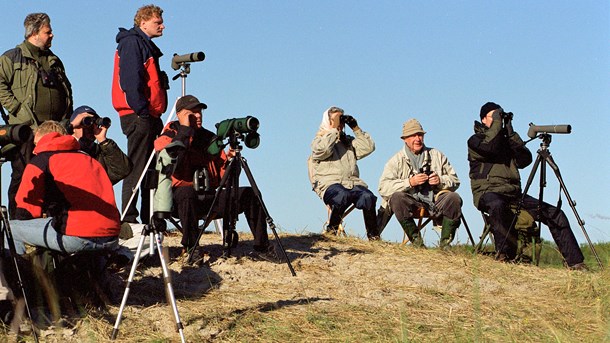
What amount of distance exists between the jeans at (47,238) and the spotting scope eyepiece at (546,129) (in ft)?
17.0

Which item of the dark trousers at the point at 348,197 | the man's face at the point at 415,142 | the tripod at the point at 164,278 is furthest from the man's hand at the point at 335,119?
the tripod at the point at 164,278

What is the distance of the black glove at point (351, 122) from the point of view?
38.8ft

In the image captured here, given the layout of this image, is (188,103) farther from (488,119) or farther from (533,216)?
(533,216)

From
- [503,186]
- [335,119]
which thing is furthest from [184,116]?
[503,186]

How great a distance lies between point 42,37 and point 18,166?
1263mm

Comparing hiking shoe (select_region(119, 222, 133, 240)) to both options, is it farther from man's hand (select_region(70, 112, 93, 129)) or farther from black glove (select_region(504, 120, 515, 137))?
black glove (select_region(504, 120, 515, 137))

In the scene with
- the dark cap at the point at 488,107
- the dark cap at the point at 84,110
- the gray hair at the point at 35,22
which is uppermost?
the gray hair at the point at 35,22

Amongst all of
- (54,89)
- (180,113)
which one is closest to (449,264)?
(180,113)

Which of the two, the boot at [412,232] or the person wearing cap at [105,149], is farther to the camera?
the boot at [412,232]

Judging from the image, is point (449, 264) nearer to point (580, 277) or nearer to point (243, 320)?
point (580, 277)

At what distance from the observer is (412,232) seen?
37.9ft

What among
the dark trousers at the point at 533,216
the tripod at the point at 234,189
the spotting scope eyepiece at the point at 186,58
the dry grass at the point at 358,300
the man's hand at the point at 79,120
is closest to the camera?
the dry grass at the point at 358,300

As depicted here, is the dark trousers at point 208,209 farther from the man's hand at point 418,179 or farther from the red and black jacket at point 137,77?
the man's hand at point 418,179

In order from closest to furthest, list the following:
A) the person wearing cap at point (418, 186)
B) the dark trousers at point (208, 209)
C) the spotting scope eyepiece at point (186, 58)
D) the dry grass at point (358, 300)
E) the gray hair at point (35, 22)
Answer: the dry grass at point (358, 300)
the dark trousers at point (208, 209)
the gray hair at point (35, 22)
the spotting scope eyepiece at point (186, 58)
the person wearing cap at point (418, 186)
